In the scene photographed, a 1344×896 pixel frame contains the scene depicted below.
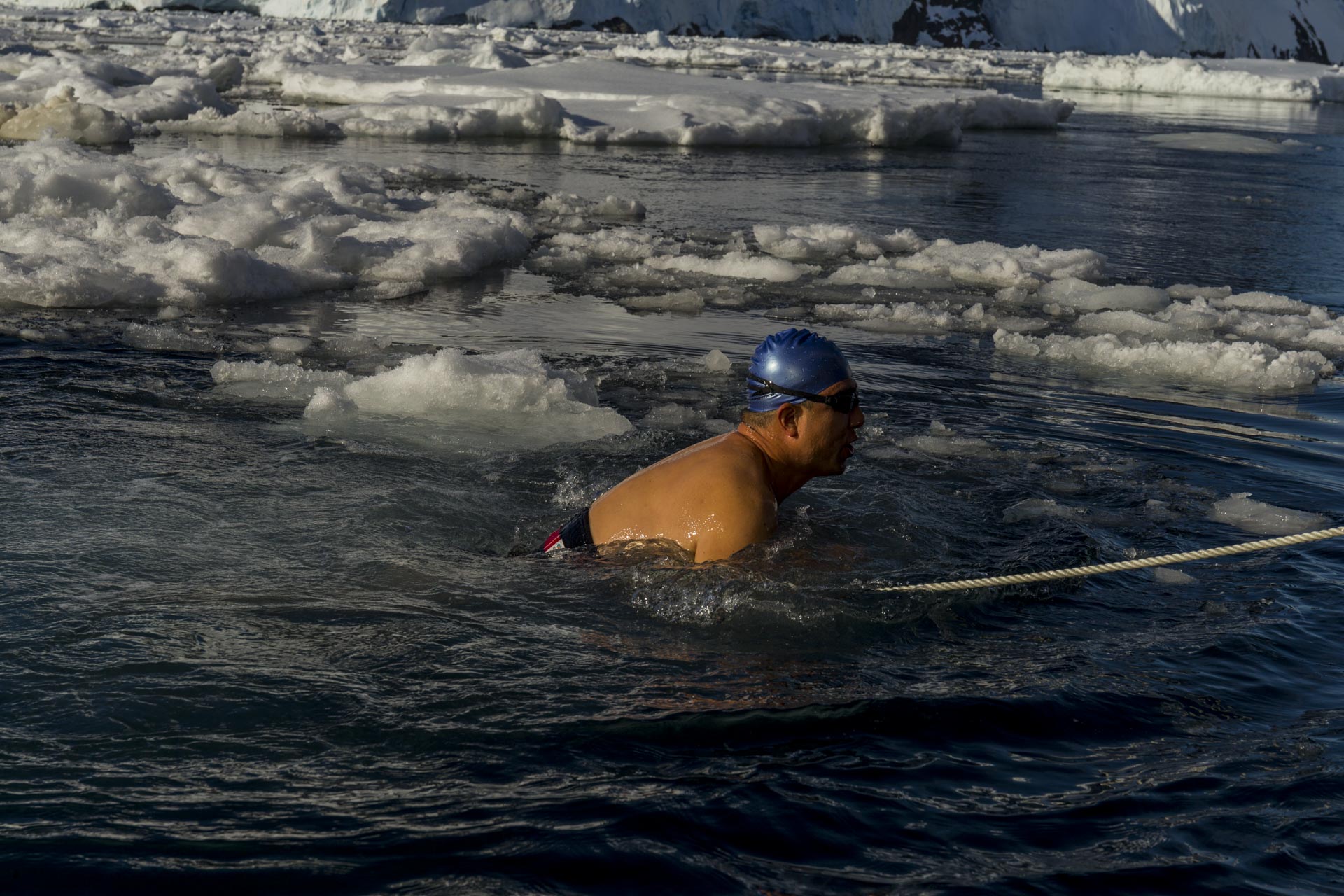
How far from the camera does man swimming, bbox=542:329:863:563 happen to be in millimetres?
3730

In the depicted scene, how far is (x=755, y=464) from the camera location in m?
3.81

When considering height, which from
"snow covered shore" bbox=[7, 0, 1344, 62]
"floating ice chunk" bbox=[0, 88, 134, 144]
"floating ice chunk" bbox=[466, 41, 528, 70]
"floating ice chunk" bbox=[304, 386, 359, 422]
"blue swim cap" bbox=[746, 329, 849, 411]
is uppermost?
"snow covered shore" bbox=[7, 0, 1344, 62]

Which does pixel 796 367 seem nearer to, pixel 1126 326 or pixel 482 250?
pixel 1126 326

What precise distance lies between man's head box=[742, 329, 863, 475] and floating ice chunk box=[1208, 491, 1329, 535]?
1937mm

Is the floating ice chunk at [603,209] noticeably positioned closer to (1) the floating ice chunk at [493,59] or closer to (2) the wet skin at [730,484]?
(2) the wet skin at [730,484]

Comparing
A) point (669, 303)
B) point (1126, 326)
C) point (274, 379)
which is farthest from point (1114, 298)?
point (274, 379)

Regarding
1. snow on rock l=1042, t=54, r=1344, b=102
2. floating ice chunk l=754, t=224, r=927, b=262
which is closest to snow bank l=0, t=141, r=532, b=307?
floating ice chunk l=754, t=224, r=927, b=262

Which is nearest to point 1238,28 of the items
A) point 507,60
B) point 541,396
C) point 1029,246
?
point 507,60

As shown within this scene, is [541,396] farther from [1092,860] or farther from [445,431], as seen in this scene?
[1092,860]

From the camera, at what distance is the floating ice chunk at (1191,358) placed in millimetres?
7434

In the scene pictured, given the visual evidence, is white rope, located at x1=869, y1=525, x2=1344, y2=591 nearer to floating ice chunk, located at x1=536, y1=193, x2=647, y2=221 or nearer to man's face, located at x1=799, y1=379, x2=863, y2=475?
man's face, located at x1=799, y1=379, x2=863, y2=475

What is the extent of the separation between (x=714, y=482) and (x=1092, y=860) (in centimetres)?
150

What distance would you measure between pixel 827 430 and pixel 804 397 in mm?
125

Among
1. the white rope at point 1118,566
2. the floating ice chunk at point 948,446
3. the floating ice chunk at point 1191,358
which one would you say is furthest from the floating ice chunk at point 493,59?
the white rope at point 1118,566
